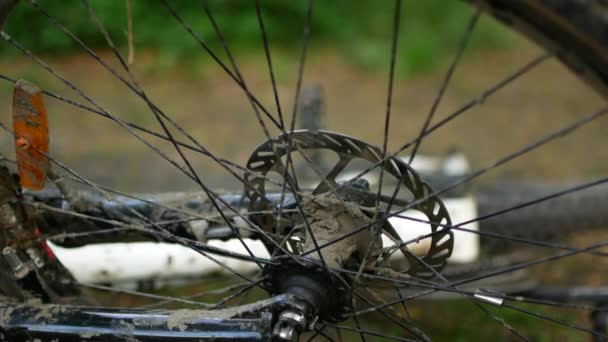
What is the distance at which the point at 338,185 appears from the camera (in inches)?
59.1

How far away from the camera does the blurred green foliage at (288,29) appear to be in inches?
183

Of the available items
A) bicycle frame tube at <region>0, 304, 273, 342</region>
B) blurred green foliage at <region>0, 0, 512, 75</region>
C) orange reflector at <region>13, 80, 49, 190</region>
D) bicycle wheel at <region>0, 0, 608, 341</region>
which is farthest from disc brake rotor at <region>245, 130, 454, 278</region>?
blurred green foliage at <region>0, 0, 512, 75</region>

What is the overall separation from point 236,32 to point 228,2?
247 millimetres

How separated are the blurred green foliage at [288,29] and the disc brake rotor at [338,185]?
3240 mm

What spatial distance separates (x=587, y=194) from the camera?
2533 mm

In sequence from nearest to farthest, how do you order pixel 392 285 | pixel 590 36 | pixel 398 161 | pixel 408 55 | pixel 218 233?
1. pixel 590 36
2. pixel 398 161
3. pixel 392 285
4. pixel 218 233
5. pixel 408 55

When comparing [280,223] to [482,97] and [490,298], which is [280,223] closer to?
[490,298]

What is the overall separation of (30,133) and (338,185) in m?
0.65

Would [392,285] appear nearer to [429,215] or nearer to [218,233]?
[429,215]

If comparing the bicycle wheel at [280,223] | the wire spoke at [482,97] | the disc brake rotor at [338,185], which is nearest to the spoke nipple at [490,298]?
the bicycle wheel at [280,223]

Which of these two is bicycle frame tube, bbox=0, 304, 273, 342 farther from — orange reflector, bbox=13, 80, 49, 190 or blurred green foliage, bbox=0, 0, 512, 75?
blurred green foliage, bbox=0, 0, 512, 75

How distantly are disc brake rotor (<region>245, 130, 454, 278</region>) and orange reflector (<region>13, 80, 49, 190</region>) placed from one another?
431 millimetres

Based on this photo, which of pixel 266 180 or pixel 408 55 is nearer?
pixel 266 180

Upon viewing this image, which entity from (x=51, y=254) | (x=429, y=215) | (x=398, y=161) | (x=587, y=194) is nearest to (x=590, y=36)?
(x=398, y=161)
